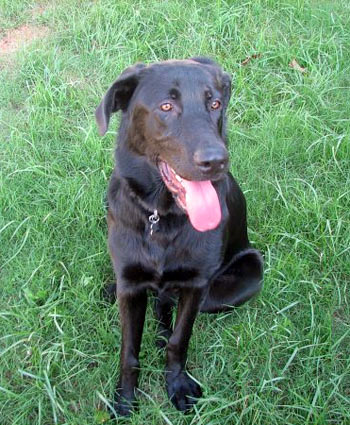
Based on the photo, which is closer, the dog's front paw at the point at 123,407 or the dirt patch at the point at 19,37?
the dog's front paw at the point at 123,407

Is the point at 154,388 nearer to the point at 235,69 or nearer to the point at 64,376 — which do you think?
the point at 64,376

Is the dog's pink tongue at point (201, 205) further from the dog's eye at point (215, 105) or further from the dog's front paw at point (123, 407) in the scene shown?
the dog's front paw at point (123, 407)

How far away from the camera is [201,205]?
2.03 metres

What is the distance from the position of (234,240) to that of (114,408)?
3.04 ft

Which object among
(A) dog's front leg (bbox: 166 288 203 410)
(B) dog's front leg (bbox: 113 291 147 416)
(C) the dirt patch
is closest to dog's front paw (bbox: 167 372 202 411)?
(A) dog's front leg (bbox: 166 288 203 410)

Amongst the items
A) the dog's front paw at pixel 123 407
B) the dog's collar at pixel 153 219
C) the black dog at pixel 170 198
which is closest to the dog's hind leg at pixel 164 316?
the black dog at pixel 170 198

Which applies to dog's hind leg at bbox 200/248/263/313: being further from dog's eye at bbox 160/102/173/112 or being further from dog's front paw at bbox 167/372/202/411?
dog's eye at bbox 160/102/173/112

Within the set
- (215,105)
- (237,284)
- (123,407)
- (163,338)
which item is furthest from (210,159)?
(123,407)

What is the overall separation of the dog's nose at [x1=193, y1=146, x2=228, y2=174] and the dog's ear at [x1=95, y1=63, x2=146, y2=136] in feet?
1.39

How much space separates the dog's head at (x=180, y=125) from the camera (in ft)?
6.38

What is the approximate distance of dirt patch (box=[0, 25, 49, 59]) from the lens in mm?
4086

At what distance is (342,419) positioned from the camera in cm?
228

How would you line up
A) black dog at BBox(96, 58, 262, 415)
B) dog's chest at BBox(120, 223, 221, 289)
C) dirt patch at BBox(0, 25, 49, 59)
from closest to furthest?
1. black dog at BBox(96, 58, 262, 415)
2. dog's chest at BBox(120, 223, 221, 289)
3. dirt patch at BBox(0, 25, 49, 59)

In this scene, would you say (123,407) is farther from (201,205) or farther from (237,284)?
(201,205)
